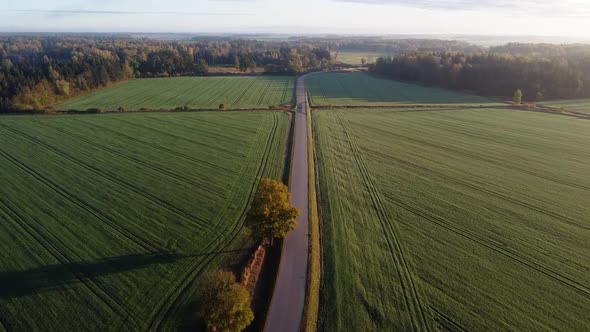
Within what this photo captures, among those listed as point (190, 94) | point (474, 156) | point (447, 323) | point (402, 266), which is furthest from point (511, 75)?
point (447, 323)

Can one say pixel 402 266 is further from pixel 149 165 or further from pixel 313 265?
pixel 149 165

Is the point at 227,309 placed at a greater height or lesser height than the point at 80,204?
A: greater

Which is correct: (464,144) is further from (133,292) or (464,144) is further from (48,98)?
(48,98)

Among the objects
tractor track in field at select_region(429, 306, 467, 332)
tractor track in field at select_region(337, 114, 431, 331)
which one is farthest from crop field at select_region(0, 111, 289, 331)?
tractor track in field at select_region(429, 306, 467, 332)

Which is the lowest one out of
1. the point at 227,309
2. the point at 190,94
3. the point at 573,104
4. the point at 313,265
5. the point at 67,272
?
the point at 67,272

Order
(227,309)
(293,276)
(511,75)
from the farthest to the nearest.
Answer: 1. (511,75)
2. (293,276)
3. (227,309)

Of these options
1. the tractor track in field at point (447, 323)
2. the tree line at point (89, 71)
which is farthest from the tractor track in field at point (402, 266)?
the tree line at point (89, 71)

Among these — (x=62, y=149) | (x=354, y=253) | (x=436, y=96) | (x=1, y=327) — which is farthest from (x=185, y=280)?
(x=436, y=96)
